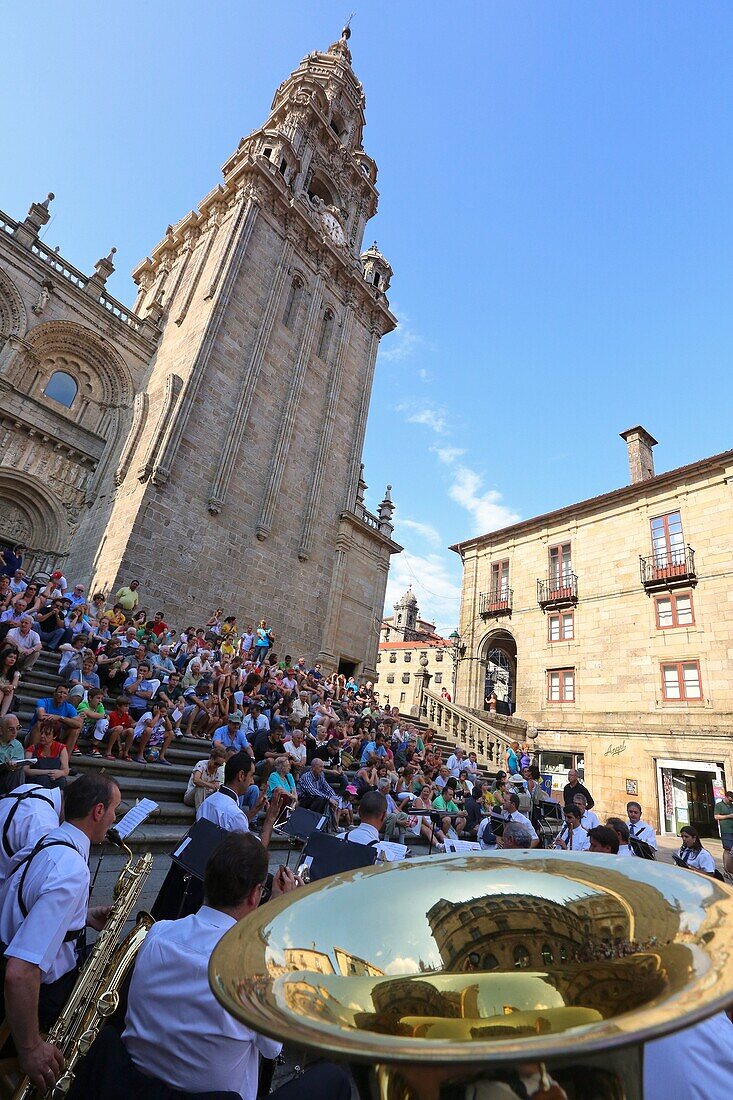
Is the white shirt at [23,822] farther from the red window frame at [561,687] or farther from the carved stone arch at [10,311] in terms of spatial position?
the red window frame at [561,687]

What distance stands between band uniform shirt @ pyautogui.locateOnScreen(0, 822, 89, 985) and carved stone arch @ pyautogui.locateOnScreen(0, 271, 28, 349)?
17624mm

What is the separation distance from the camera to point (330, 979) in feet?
4.38

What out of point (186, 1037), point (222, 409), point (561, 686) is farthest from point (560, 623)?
point (186, 1037)

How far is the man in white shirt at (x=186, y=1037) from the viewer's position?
5.29ft

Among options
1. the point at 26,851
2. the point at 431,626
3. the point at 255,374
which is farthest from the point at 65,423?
the point at 431,626

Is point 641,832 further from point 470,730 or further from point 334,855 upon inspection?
point 470,730

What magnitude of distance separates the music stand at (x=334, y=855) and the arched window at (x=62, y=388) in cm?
1750

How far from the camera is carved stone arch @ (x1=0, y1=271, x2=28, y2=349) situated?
49.1 feet

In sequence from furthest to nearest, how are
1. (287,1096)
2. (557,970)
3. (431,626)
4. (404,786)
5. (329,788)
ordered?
(431,626), (404,786), (329,788), (287,1096), (557,970)

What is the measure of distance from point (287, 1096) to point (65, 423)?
18.3m

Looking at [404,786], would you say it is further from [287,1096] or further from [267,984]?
[267,984]

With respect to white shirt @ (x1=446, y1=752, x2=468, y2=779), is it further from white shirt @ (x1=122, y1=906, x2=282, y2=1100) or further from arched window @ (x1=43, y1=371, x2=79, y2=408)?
arched window @ (x1=43, y1=371, x2=79, y2=408)

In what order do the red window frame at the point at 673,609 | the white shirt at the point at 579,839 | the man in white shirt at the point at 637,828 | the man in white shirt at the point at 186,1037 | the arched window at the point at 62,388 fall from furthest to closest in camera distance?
the red window frame at the point at 673,609
the arched window at the point at 62,388
the white shirt at the point at 579,839
the man in white shirt at the point at 637,828
the man in white shirt at the point at 186,1037

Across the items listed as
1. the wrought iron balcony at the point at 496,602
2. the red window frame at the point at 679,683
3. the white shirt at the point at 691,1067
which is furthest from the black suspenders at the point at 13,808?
the wrought iron balcony at the point at 496,602
